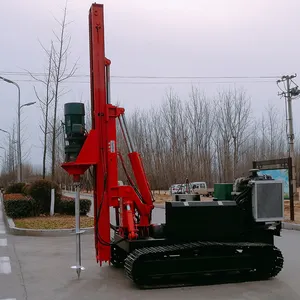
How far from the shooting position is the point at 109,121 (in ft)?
25.4

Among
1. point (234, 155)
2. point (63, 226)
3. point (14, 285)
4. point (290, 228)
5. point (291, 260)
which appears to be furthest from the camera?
point (234, 155)

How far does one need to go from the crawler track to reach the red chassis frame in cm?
59

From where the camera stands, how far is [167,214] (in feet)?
24.5

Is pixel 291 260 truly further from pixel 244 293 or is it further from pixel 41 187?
pixel 41 187

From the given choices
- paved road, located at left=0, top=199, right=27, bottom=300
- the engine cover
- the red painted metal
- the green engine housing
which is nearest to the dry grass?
paved road, located at left=0, top=199, right=27, bottom=300

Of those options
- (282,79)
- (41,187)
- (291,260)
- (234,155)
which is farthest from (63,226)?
(234,155)

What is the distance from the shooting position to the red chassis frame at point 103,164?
24.8 ft

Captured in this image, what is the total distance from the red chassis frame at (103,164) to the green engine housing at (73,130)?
0.40ft

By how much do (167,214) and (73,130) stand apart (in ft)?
6.96

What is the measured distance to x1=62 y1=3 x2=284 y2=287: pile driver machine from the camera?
739cm

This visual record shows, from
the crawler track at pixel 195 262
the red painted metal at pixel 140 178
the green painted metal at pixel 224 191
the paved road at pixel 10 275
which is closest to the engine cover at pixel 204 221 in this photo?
the crawler track at pixel 195 262

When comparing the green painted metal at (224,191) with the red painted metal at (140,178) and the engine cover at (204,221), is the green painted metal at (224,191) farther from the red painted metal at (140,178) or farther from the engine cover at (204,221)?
the red painted metal at (140,178)

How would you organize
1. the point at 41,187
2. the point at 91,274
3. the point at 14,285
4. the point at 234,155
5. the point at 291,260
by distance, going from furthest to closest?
1. the point at 234,155
2. the point at 41,187
3. the point at 291,260
4. the point at 91,274
5. the point at 14,285

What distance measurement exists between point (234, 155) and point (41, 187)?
26497mm
